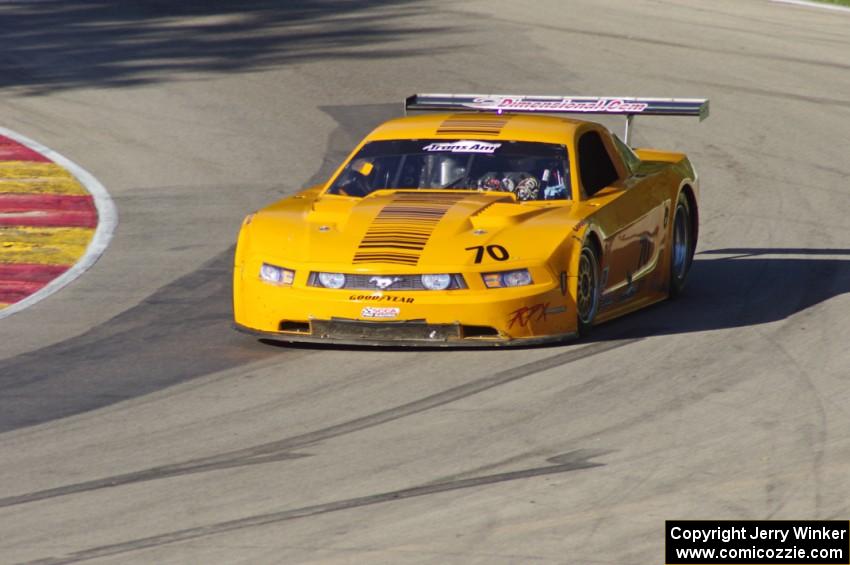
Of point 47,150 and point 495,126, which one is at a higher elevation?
point 495,126

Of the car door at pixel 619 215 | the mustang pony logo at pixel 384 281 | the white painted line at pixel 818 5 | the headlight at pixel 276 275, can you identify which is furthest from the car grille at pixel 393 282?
the white painted line at pixel 818 5

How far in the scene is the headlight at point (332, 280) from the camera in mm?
10336

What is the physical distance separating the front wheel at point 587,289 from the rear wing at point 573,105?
1.81m

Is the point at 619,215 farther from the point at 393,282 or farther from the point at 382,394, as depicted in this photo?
the point at 382,394

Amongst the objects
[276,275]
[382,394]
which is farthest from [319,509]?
[276,275]

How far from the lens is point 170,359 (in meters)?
10.5

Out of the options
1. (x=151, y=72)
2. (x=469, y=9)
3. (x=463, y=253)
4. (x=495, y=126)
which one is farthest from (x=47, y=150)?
(x=469, y=9)

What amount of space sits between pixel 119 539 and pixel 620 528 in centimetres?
199

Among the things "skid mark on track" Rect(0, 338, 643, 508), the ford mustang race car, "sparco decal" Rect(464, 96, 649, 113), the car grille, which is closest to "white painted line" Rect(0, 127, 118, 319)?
the ford mustang race car

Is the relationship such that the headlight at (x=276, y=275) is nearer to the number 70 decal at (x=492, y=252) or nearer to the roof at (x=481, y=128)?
the number 70 decal at (x=492, y=252)

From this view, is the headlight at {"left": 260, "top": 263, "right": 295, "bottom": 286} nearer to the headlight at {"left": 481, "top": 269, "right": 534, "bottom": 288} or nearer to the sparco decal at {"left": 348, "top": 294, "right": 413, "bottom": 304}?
the sparco decal at {"left": 348, "top": 294, "right": 413, "bottom": 304}

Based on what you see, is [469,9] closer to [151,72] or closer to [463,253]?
[151,72]

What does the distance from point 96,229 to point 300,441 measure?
7.03 metres

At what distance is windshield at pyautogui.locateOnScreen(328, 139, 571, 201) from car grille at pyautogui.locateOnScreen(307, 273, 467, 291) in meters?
1.34
